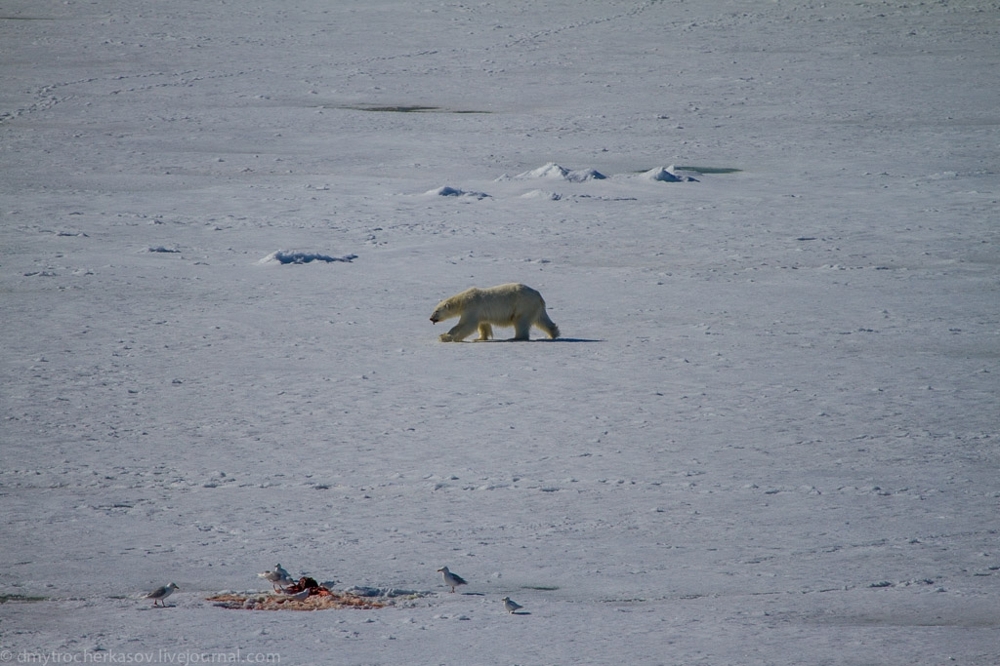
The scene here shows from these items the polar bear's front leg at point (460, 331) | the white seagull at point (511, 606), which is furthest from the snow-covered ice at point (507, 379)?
the polar bear's front leg at point (460, 331)

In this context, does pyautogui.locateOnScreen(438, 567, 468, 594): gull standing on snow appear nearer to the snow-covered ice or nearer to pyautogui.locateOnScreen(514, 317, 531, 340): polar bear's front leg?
the snow-covered ice

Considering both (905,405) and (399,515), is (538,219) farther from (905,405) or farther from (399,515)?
(399,515)

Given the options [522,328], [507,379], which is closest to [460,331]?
[522,328]

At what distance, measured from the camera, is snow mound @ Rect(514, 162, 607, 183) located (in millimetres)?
13523

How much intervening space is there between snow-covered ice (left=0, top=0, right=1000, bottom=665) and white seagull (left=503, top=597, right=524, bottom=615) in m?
0.03

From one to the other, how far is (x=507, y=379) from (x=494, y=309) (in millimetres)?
986

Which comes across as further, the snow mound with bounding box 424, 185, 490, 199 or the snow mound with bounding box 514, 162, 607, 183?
the snow mound with bounding box 514, 162, 607, 183

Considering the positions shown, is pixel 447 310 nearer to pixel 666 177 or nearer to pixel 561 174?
pixel 561 174

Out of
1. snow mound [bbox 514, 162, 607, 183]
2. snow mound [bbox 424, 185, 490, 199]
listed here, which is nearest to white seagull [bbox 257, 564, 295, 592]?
snow mound [bbox 424, 185, 490, 199]

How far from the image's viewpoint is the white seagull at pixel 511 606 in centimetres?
412

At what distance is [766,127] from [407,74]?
6.11 m

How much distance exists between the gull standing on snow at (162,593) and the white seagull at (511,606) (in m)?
1.08

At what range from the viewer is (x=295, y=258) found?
10180mm

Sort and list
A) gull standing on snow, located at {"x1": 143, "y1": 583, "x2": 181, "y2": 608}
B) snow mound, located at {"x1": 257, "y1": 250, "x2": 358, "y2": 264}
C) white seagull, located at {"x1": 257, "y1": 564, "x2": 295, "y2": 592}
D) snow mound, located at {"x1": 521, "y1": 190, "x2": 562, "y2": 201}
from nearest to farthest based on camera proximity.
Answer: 1. gull standing on snow, located at {"x1": 143, "y1": 583, "x2": 181, "y2": 608}
2. white seagull, located at {"x1": 257, "y1": 564, "x2": 295, "y2": 592}
3. snow mound, located at {"x1": 257, "y1": 250, "x2": 358, "y2": 264}
4. snow mound, located at {"x1": 521, "y1": 190, "x2": 562, "y2": 201}
